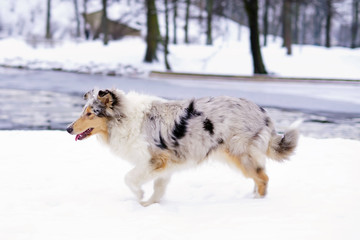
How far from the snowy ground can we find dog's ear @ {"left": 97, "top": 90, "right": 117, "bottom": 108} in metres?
1.20

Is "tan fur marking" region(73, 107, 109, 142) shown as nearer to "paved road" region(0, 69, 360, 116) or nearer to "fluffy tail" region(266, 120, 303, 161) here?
"fluffy tail" region(266, 120, 303, 161)

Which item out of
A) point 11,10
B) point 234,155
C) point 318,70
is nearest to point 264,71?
point 318,70

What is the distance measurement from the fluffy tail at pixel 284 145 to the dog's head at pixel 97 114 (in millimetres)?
1913

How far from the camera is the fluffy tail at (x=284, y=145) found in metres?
5.77

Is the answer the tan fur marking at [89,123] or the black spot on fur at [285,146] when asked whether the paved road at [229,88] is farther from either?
the tan fur marking at [89,123]

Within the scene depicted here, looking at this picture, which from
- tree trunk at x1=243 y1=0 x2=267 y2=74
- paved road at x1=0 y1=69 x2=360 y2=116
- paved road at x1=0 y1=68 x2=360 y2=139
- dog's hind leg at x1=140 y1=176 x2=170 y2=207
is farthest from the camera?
tree trunk at x1=243 y1=0 x2=267 y2=74

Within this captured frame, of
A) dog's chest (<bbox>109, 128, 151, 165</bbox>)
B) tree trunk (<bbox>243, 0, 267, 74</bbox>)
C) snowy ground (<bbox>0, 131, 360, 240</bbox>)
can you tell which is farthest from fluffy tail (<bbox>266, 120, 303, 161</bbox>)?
tree trunk (<bbox>243, 0, 267, 74</bbox>)

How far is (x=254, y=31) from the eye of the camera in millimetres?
22250

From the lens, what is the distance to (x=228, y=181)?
6.61 m

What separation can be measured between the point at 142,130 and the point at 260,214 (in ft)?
5.65

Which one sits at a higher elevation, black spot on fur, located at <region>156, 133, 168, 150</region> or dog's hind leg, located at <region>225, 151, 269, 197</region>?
black spot on fur, located at <region>156, 133, 168, 150</region>

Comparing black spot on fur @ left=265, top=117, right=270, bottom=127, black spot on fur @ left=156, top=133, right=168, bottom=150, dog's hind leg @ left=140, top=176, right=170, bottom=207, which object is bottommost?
dog's hind leg @ left=140, top=176, right=170, bottom=207

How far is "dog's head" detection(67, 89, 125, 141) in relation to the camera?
546cm

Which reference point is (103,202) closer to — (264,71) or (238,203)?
(238,203)
